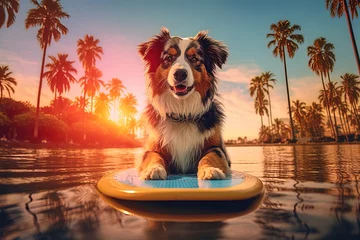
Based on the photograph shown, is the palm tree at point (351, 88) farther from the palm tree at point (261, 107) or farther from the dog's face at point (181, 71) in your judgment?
the dog's face at point (181, 71)

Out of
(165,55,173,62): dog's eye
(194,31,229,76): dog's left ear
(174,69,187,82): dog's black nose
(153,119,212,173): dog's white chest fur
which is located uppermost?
(194,31,229,76): dog's left ear

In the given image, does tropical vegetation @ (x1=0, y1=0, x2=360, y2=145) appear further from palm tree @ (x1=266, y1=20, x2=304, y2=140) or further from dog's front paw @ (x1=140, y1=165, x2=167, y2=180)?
dog's front paw @ (x1=140, y1=165, x2=167, y2=180)

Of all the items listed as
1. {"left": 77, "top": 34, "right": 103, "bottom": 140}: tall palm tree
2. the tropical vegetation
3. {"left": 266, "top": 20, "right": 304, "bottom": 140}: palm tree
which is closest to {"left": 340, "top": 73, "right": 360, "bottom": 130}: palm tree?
the tropical vegetation

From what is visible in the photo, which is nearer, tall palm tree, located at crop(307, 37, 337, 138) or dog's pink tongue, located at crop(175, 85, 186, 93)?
dog's pink tongue, located at crop(175, 85, 186, 93)

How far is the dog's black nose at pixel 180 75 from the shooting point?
2908 millimetres

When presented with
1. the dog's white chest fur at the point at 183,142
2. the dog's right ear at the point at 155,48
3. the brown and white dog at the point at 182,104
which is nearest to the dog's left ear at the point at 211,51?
the brown and white dog at the point at 182,104

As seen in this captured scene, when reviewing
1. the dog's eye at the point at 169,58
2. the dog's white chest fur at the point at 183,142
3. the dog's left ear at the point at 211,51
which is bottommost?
the dog's white chest fur at the point at 183,142

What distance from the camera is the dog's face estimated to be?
3078 mm

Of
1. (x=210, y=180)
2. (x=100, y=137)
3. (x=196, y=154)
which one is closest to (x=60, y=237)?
(x=210, y=180)

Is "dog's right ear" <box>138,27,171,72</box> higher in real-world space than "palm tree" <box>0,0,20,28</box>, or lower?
lower

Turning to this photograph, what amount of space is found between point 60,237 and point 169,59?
2.49 m

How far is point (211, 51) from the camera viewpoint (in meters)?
3.54

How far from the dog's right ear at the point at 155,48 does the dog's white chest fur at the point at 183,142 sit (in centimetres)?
102

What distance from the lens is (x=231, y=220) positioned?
1510mm
